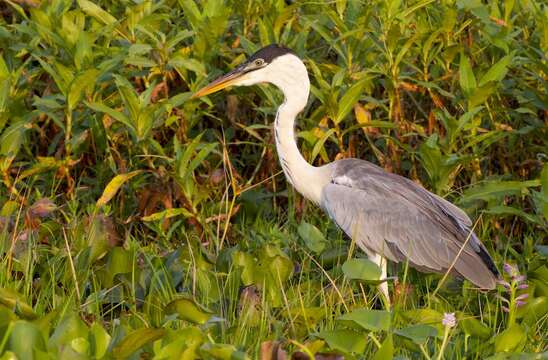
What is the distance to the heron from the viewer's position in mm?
5852

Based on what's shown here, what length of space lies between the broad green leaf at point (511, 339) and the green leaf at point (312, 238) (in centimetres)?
150

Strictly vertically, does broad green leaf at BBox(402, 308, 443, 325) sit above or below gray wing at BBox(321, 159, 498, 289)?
above

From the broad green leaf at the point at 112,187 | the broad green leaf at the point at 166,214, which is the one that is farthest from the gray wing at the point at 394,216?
the broad green leaf at the point at 112,187

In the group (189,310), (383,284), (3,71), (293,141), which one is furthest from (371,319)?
(3,71)

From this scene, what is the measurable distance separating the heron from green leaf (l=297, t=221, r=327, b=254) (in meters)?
0.16

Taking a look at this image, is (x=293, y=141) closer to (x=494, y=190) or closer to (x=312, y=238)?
(x=312, y=238)

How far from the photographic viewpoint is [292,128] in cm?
612

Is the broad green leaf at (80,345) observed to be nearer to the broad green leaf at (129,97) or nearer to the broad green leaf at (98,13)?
the broad green leaf at (129,97)

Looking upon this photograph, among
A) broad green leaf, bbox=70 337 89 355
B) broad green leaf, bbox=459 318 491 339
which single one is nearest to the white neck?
broad green leaf, bbox=459 318 491 339

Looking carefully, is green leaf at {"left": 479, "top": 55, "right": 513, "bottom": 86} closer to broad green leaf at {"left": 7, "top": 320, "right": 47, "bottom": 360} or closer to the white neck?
the white neck

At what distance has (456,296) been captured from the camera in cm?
586

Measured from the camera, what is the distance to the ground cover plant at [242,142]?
5.43 meters

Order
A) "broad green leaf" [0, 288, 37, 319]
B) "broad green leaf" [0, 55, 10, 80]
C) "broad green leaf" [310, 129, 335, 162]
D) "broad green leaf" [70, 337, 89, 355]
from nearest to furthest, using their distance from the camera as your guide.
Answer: "broad green leaf" [70, 337, 89, 355] < "broad green leaf" [0, 288, 37, 319] < "broad green leaf" [310, 129, 335, 162] < "broad green leaf" [0, 55, 10, 80]

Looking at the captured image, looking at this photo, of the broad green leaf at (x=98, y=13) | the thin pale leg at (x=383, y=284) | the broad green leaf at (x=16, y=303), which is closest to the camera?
the broad green leaf at (x=16, y=303)
